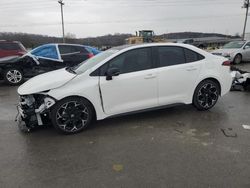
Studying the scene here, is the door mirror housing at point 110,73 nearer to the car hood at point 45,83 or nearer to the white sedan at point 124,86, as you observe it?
the white sedan at point 124,86

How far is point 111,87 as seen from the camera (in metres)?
4.86

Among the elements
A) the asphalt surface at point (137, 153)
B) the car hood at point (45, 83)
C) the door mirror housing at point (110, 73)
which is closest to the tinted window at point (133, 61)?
A: the door mirror housing at point (110, 73)

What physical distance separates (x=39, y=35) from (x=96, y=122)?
4607 cm

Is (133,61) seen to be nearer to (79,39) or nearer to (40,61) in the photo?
(40,61)

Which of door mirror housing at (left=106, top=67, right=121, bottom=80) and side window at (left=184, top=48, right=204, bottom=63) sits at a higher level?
side window at (left=184, top=48, right=204, bottom=63)

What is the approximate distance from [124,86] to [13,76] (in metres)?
6.94

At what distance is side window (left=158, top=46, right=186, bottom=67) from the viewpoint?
5398 mm

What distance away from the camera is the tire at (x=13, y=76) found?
10.1 m

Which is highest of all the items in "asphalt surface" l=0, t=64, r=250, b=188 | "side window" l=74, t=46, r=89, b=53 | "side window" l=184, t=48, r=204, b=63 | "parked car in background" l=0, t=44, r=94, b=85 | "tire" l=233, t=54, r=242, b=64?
"side window" l=184, t=48, r=204, b=63

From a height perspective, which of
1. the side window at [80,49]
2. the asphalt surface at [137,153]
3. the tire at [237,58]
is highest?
the side window at [80,49]

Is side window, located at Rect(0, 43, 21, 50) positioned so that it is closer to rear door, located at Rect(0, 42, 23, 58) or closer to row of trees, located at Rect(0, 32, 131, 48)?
rear door, located at Rect(0, 42, 23, 58)

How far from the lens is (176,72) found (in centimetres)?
540

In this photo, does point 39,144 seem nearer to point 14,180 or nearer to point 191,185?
point 14,180

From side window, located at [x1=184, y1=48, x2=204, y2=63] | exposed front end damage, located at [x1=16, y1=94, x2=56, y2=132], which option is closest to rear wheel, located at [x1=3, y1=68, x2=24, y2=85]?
exposed front end damage, located at [x1=16, y1=94, x2=56, y2=132]
